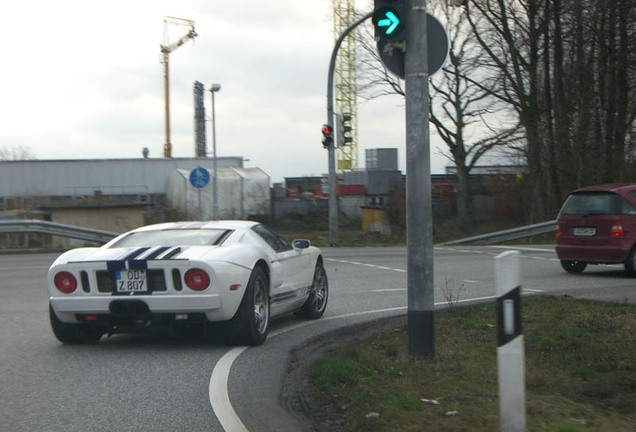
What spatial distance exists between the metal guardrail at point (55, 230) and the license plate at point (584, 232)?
49.0 ft

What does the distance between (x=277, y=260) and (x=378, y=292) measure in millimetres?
4263

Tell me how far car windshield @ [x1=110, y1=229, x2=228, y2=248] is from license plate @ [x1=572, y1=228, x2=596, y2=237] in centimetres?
844

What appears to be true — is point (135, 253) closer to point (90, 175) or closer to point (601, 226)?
point (601, 226)

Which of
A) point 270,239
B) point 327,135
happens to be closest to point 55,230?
point 327,135

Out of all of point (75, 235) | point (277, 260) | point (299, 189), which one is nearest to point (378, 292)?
point (277, 260)

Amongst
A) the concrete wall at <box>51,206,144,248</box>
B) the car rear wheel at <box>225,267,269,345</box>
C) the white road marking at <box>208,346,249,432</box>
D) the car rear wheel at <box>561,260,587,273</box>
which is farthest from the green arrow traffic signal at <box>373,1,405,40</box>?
the concrete wall at <box>51,206,144,248</box>

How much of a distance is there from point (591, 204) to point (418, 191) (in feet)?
28.9

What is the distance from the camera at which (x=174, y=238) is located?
321 inches

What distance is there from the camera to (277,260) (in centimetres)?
862

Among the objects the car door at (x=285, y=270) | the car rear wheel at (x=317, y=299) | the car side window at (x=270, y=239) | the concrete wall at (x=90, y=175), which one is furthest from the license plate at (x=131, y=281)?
the concrete wall at (x=90, y=175)

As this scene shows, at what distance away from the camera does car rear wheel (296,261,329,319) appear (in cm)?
966

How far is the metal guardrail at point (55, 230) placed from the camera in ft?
79.6

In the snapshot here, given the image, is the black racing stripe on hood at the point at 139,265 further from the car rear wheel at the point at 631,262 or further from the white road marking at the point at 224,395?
the car rear wheel at the point at 631,262

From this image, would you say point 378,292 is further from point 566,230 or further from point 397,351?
point 397,351
